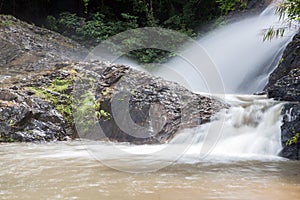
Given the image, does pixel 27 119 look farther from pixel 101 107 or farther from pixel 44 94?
pixel 101 107

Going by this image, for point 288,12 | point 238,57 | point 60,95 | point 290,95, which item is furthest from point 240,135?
point 238,57

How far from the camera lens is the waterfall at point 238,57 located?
393 inches

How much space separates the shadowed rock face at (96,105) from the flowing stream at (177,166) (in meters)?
0.41

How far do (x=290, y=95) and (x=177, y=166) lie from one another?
3084 millimetres

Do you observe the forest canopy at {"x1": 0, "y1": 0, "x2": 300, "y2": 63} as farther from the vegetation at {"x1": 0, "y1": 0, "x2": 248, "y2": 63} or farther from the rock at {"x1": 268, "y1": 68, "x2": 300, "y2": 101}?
the rock at {"x1": 268, "y1": 68, "x2": 300, "y2": 101}

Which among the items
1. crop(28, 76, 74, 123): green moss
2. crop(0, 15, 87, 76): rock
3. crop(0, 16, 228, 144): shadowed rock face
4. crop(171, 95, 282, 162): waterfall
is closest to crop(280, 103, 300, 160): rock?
crop(171, 95, 282, 162): waterfall

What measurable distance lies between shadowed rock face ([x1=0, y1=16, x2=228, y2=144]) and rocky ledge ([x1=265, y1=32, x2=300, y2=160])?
113 cm

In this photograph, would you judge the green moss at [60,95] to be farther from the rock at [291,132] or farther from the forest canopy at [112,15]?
the forest canopy at [112,15]

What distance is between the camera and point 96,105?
6340 mm

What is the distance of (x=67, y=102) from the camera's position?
6.52m

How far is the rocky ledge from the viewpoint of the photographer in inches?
166

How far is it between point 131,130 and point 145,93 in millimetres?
921

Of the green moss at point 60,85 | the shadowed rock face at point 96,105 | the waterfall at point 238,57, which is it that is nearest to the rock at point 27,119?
the shadowed rock face at point 96,105

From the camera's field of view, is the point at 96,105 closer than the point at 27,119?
No
